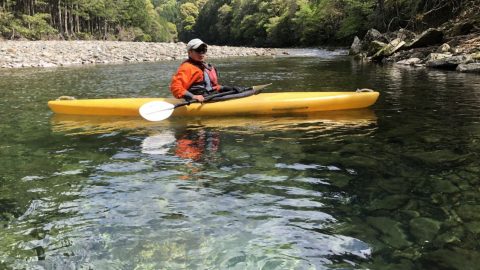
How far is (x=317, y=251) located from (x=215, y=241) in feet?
2.37

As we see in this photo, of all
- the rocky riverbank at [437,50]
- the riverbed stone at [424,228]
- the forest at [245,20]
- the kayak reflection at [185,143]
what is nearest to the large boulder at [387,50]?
the rocky riverbank at [437,50]

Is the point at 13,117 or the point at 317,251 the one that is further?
the point at 13,117

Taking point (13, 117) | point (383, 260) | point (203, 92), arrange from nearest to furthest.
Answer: point (383, 260) → point (203, 92) → point (13, 117)

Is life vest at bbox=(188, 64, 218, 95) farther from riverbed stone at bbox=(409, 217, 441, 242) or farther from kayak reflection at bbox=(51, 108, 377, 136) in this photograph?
riverbed stone at bbox=(409, 217, 441, 242)

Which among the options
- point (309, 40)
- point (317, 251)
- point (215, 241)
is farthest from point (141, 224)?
point (309, 40)

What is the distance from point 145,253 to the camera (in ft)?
9.77

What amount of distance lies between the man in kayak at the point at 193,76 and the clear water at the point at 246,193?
0.53 meters

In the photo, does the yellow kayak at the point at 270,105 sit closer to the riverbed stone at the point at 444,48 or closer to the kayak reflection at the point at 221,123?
the kayak reflection at the point at 221,123

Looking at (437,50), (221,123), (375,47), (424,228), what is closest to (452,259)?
(424,228)

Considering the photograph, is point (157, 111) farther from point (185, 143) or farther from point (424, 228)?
point (424, 228)

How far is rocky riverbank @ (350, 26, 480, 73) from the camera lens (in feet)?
47.8

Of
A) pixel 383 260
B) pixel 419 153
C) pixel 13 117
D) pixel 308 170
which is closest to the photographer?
pixel 383 260

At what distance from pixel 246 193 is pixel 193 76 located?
145 inches

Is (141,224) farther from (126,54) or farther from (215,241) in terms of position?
(126,54)
